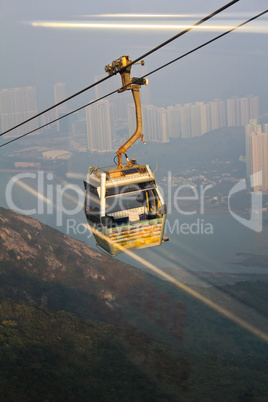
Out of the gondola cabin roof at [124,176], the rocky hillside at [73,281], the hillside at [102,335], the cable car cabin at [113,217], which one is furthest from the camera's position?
the rocky hillside at [73,281]

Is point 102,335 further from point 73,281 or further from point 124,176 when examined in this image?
point 124,176

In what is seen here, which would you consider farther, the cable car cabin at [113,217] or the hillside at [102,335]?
the hillside at [102,335]

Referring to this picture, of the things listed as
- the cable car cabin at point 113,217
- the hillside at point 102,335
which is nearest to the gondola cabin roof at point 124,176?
the cable car cabin at point 113,217

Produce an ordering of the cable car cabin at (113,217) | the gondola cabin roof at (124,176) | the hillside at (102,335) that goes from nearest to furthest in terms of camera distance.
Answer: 1. the cable car cabin at (113,217)
2. the gondola cabin roof at (124,176)
3. the hillside at (102,335)

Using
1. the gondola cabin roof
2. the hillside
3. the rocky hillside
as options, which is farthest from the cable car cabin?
the rocky hillside

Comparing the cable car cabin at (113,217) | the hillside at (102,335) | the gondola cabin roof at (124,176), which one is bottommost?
the hillside at (102,335)

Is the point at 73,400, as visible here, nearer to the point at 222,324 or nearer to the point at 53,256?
the point at 53,256

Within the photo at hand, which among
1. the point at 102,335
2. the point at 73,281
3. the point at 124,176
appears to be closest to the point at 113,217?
the point at 124,176

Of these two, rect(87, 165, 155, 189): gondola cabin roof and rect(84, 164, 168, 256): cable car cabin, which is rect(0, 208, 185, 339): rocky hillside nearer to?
rect(84, 164, 168, 256): cable car cabin

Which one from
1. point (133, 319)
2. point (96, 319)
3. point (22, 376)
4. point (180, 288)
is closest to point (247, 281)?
point (180, 288)

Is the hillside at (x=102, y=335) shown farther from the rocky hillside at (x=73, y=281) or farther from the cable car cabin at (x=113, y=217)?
the cable car cabin at (x=113, y=217)
